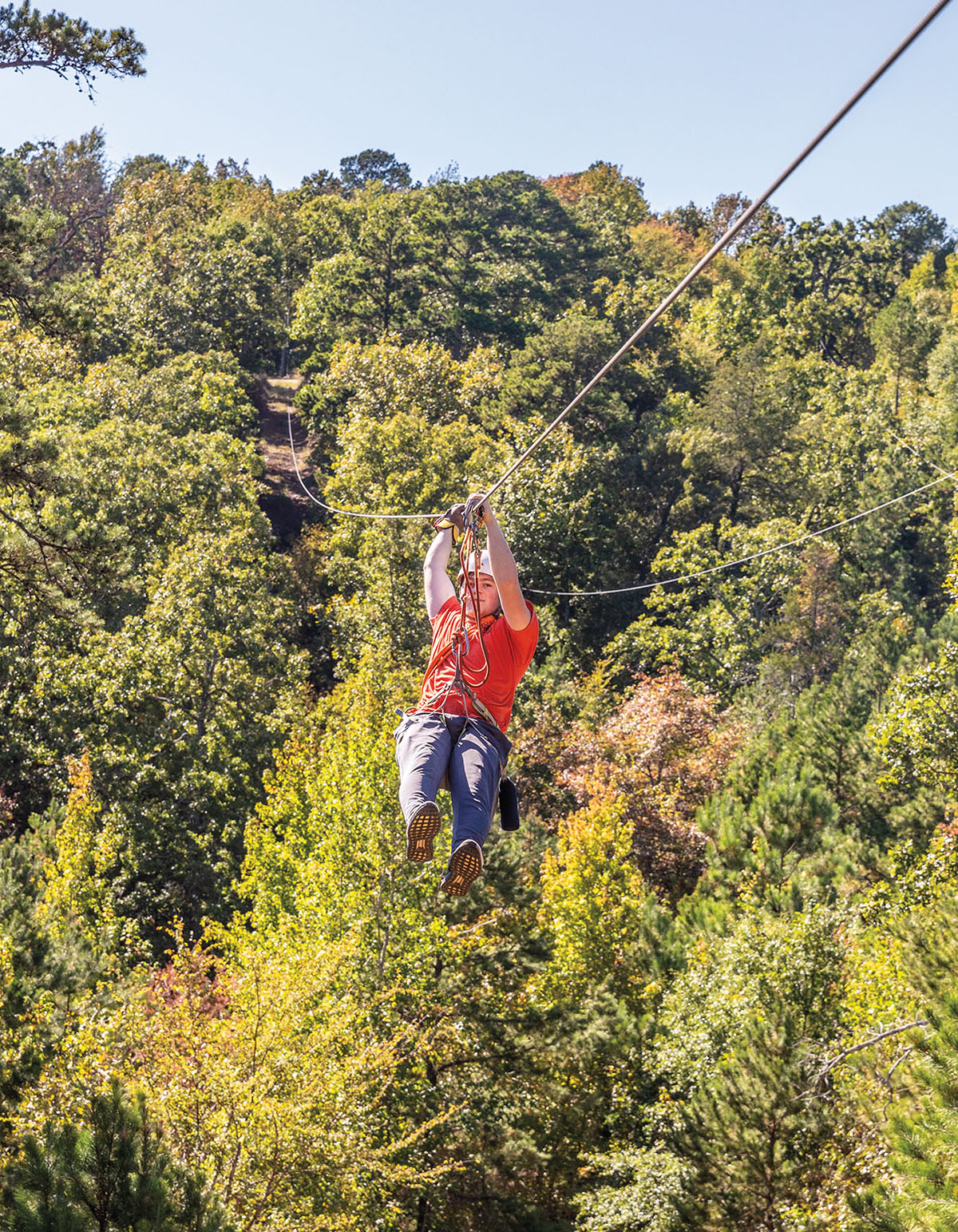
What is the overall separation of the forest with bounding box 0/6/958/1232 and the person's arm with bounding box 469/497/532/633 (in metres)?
5.08

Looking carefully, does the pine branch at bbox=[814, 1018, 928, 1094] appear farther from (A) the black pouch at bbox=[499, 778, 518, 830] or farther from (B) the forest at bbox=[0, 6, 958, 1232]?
(A) the black pouch at bbox=[499, 778, 518, 830]

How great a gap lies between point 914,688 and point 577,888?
7.12 meters

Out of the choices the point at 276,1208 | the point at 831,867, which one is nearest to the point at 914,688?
the point at 831,867

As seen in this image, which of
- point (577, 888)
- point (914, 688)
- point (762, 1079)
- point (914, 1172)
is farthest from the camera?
point (577, 888)

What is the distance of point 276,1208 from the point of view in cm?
1228

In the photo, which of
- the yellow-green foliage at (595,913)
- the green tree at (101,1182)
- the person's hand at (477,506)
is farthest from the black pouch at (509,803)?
the yellow-green foliage at (595,913)

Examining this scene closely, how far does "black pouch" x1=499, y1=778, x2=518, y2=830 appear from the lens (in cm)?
696

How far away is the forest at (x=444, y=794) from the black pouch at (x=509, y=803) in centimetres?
411

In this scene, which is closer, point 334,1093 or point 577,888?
point 334,1093

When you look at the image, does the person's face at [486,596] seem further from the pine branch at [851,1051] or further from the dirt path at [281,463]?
the dirt path at [281,463]

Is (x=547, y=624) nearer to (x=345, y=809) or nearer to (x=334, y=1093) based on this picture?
(x=345, y=809)

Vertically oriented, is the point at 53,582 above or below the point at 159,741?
below

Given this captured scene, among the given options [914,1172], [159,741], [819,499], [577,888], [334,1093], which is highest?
[819,499]

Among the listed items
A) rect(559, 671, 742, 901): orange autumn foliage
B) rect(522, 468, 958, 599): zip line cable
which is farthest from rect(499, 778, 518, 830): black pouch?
rect(559, 671, 742, 901): orange autumn foliage
